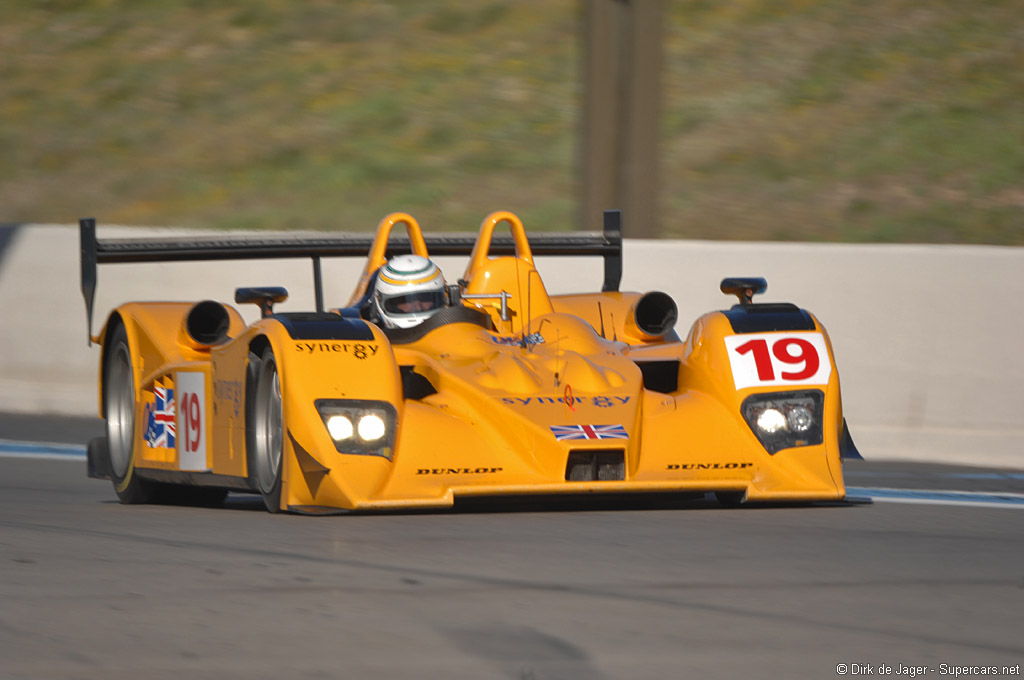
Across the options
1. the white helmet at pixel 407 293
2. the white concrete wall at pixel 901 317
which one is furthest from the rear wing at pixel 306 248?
the white concrete wall at pixel 901 317

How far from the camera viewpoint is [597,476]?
729 cm

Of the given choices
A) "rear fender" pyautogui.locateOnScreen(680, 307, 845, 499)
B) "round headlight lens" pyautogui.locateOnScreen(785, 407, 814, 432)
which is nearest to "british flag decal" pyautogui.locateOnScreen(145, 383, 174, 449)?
"rear fender" pyautogui.locateOnScreen(680, 307, 845, 499)

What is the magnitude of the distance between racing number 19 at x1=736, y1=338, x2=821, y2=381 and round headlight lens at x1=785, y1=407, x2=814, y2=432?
0.15 m

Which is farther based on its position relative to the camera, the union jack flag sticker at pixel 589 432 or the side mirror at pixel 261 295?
the side mirror at pixel 261 295

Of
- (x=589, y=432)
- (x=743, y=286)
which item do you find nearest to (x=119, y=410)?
(x=589, y=432)

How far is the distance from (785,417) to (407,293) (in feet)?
6.46

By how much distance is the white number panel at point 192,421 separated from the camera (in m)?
8.34

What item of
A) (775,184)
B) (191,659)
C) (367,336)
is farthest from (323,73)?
(191,659)

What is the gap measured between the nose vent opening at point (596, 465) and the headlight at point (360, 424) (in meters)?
0.74

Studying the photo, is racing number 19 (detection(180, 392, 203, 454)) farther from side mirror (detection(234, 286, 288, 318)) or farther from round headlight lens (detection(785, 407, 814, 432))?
round headlight lens (detection(785, 407, 814, 432))

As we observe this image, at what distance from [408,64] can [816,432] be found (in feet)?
67.8

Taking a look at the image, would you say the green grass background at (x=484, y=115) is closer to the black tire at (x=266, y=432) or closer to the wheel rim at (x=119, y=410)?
the wheel rim at (x=119, y=410)

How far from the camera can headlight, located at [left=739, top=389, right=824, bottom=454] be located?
780 cm

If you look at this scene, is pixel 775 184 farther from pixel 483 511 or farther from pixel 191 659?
pixel 191 659
